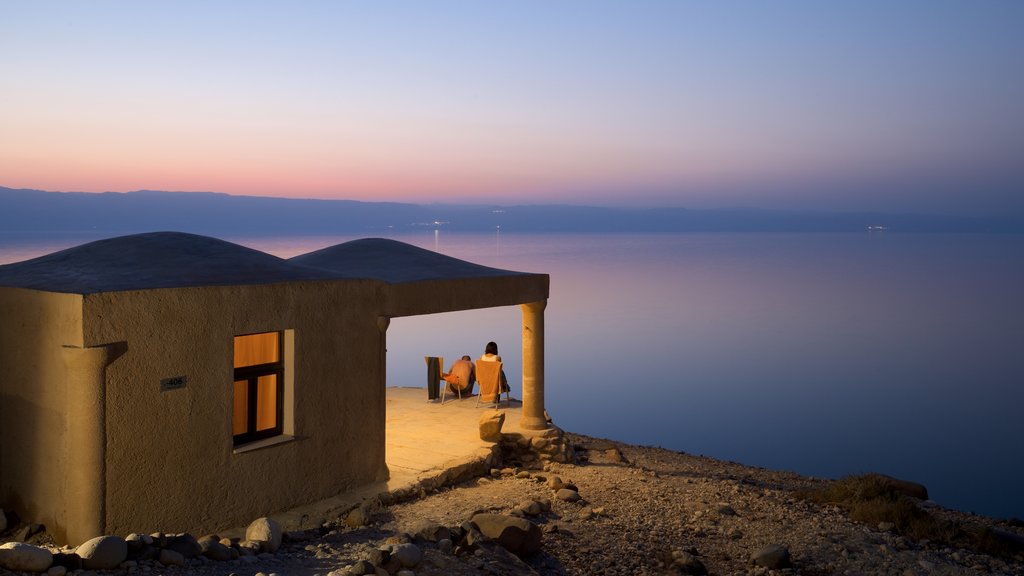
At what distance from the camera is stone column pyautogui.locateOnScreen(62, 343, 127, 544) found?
296 inches

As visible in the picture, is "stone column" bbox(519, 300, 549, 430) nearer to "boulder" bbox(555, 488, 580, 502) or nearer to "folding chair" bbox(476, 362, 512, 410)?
"folding chair" bbox(476, 362, 512, 410)

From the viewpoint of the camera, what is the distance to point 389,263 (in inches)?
485

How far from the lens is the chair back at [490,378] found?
586 inches

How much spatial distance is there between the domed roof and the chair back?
5269 mm

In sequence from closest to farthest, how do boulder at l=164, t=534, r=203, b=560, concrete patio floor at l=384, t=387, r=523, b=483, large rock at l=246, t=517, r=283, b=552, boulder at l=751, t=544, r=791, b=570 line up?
boulder at l=164, t=534, r=203, b=560, large rock at l=246, t=517, r=283, b=552, boulder at l=751, t=544, r=791, b=570, concrete patio floor at l=384, t=387, r=523, b=483

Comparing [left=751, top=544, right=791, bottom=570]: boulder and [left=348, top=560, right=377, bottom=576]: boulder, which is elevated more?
[left=348, top=560, right=377, bottom=576]: boulder

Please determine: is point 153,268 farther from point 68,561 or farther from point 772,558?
point 772,558

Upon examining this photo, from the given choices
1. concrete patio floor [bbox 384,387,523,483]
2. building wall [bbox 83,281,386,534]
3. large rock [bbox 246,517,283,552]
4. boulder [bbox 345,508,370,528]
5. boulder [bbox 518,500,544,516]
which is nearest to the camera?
building wall [bbox 83,281,386,534]

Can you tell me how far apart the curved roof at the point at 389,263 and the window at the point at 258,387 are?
2.14 meters

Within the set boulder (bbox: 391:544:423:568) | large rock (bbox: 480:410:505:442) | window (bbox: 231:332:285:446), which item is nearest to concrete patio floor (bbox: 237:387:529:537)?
large rock (bbox: 480:410:505:442)

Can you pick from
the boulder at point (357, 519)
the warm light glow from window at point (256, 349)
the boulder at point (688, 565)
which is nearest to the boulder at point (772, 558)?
the boulder at point (688, 565)

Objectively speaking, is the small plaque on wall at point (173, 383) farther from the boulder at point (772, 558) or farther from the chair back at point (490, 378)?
the chair back at point (490, 378)

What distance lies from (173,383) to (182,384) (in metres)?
0.10

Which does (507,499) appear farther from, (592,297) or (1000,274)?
(1000,274)
